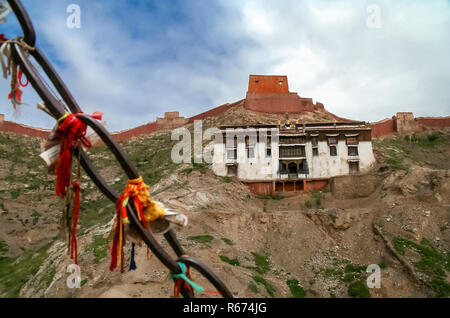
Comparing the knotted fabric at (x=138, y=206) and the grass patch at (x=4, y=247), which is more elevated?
the grass patch at (x=4, y=247)

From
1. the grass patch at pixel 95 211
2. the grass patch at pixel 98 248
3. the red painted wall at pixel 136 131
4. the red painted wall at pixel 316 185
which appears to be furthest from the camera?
the red painted wall at pixel 136 131

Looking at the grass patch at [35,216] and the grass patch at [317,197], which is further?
the grass patch at [35,216]

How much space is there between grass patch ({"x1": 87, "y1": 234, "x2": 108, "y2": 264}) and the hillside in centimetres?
9

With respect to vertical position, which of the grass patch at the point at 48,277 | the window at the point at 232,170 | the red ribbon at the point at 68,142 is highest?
→ the window at the point at 232,170

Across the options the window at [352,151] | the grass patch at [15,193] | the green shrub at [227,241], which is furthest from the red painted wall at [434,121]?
the grass patch at [15,193]

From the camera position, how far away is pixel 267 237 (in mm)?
28562

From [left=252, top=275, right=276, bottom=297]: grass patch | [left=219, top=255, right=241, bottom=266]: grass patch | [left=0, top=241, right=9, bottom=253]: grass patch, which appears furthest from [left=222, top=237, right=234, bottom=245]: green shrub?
[left=0, top=241, right=9, bottom=253]: grass patch

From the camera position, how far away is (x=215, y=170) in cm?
3775

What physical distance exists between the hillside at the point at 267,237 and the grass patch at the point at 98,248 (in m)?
0.09

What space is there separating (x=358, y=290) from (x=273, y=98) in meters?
34.4

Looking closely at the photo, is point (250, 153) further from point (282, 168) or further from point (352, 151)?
point (352, 151)

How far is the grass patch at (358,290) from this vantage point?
21.2 metres

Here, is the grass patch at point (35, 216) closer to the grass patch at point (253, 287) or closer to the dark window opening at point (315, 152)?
the grass patch at point (253, 287)
